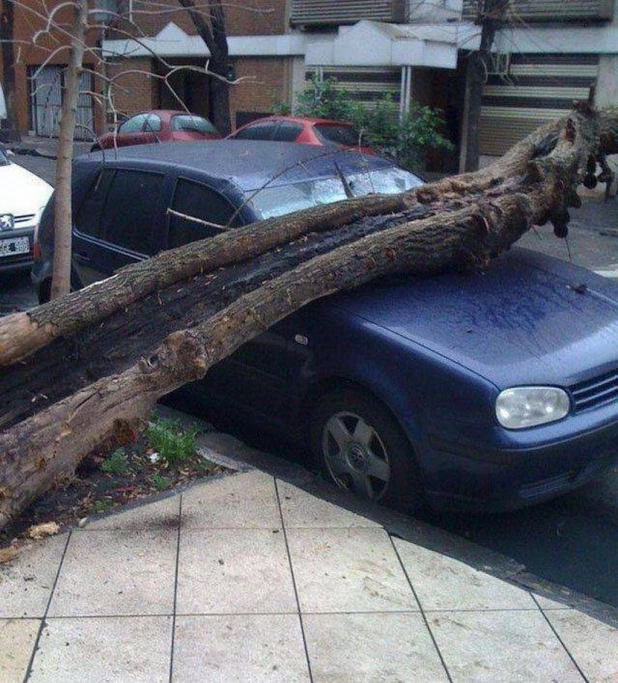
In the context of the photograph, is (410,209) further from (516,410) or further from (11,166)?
(11,166)

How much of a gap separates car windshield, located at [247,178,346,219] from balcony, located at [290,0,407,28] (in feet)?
52.9

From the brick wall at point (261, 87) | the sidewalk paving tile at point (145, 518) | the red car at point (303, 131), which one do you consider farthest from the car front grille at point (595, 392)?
the brick wall at point (261, 87)

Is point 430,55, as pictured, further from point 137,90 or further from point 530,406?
point 530,406

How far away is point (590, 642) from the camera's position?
12.2 ft

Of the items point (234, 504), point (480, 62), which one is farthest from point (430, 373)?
point (480, 62)

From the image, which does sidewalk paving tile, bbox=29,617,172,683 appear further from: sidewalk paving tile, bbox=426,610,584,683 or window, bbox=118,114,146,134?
window, bbox=118,114,146,134

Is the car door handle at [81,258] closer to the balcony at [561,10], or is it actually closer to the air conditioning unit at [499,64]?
the balcony at [561,10]

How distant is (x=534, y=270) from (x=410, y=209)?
870 mm

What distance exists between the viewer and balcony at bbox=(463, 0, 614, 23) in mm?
17953

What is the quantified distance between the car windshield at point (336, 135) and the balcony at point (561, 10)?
3899 mm

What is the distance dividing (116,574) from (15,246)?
6382mm

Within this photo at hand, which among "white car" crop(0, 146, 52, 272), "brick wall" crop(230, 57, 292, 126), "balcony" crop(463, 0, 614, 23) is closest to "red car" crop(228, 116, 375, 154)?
"balcony" crop(463, 0, 614, 23)

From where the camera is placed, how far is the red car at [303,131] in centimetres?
1579

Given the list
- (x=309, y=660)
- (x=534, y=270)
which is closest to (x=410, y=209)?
(x=534, y=270)
